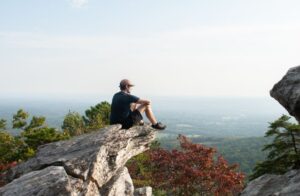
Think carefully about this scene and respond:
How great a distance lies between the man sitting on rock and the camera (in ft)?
56.4

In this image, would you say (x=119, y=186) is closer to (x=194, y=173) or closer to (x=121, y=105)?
(x=121, y=105)

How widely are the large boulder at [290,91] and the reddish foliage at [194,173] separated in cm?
1621

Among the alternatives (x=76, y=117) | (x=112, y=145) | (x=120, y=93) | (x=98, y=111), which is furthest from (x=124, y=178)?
(x=76, y=117)

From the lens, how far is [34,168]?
16547 millimetres

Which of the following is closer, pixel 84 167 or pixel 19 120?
pixel 84 167

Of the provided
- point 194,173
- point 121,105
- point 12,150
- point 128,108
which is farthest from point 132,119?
point 12,150

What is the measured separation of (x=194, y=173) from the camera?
30.9 meters

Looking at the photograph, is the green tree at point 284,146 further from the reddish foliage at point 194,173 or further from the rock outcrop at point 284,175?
the reddish foliage at point 194,173

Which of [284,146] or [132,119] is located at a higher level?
[132,119]

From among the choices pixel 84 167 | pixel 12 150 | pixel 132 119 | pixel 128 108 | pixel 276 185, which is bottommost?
pixel 12 150

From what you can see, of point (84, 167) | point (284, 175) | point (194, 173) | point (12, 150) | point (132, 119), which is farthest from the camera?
point (12, 150)

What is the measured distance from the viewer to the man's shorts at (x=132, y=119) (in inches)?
714

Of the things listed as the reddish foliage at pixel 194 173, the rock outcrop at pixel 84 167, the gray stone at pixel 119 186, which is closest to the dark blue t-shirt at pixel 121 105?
the rock outcrop at pixel 84 167

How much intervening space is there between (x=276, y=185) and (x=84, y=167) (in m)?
7.40
